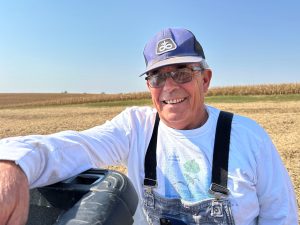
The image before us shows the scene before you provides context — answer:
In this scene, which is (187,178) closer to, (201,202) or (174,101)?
(201,202)

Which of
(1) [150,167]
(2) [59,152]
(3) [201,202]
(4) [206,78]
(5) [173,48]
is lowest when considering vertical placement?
(3) [201,202]

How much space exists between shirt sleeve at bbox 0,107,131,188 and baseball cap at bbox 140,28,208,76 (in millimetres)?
400

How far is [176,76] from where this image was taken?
84.9 inches

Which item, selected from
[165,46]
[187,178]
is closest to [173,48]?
[165,46]

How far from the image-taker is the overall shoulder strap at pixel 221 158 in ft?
6.40

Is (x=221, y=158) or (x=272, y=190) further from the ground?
(x=221, y=158)

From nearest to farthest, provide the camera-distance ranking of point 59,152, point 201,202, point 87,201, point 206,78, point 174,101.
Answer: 1. point 87,201
2. point 59,152
3. point 201,202
4. point 174,101
5. point 206,78

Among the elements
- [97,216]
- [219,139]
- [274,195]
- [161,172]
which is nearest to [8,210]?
[97,216]

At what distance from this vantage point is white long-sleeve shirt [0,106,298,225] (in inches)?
77.4

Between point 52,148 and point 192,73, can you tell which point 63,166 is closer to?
point 52,148

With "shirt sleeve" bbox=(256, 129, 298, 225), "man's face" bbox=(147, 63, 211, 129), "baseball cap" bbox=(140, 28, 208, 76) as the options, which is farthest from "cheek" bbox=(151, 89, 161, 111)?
"shirt sleeve" bbox=(256, 129, 298, 225)

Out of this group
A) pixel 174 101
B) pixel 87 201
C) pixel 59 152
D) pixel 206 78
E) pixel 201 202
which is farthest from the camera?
pixel 206 78

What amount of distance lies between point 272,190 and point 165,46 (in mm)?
827

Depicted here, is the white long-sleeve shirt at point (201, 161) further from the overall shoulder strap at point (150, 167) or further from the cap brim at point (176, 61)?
the cap brim at point (176, 61)
